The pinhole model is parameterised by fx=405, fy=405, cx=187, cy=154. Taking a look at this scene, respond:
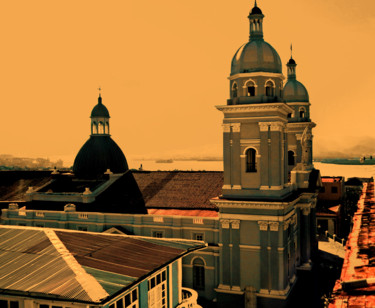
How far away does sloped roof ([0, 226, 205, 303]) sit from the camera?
52.3ft

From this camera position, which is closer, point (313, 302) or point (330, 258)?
point (313, 302)

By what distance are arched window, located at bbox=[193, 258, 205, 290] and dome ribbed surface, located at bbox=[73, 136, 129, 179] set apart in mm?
18116

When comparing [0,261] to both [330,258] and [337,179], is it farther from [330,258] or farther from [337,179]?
[337,179]

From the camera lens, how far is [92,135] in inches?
2083

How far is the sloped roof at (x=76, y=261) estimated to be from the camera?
52.3 ft

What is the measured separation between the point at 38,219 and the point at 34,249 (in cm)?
2612

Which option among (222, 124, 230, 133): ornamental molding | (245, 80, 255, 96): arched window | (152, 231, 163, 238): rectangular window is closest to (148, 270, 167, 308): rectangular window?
(222, 124, 230, 133): ornamental molding

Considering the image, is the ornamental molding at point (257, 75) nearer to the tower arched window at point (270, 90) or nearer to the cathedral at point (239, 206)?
the cathedral at point (239, 206)

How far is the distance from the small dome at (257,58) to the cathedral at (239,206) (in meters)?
0.09

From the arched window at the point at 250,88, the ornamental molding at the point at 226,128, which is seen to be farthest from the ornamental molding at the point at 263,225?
the arched window at the point at 250,88

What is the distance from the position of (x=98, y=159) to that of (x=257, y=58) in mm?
24609

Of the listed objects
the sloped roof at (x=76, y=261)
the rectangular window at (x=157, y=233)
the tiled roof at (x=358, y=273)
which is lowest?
the rectangular window at (x=157, y=233)

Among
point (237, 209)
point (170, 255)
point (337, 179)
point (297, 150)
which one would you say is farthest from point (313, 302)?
point (337, 179)

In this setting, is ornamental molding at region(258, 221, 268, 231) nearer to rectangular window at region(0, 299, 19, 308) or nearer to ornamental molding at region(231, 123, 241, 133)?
ornamental molding at region(231, 123, 241, 133)
